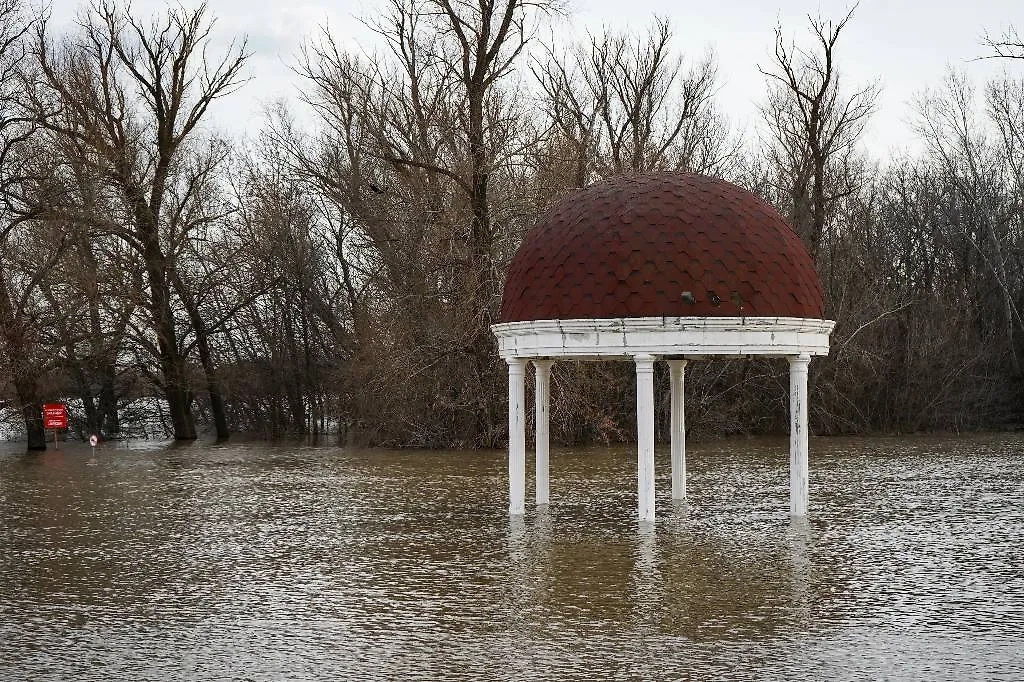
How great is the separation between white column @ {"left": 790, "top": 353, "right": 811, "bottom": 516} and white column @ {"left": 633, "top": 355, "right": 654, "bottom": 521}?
6.47ft

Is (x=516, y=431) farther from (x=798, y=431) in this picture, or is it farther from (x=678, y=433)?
(x=798, y=431)

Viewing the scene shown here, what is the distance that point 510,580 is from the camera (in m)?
14.2

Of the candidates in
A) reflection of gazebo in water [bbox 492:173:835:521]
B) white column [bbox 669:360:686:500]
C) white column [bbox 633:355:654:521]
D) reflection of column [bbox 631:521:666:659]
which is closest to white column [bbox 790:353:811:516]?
reflection of gazebo in water [bbox 492:173:835:521]

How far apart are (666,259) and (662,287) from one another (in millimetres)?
404

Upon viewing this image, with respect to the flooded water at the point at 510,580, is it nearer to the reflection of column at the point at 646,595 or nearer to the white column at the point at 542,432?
the reflection of column at the point at 646,595

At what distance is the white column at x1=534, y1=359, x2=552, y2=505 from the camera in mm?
20453

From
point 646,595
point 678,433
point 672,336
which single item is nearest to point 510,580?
point 646,595

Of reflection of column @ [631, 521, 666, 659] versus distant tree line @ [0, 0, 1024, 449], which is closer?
reflection of column @ [631, 521, 666, 659]

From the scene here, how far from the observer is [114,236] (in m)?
41.7

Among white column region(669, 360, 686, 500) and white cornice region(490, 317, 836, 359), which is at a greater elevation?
white cornice region(490, 317, 836, 359)

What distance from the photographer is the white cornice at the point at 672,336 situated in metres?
17.2

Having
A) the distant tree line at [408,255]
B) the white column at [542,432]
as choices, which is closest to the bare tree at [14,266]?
the distant tree line at [408,255]

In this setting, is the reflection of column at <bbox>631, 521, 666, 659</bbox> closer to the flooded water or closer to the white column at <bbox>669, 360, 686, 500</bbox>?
the flooded water

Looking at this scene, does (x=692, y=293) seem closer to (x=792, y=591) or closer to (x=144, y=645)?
(x=792, y=591)
